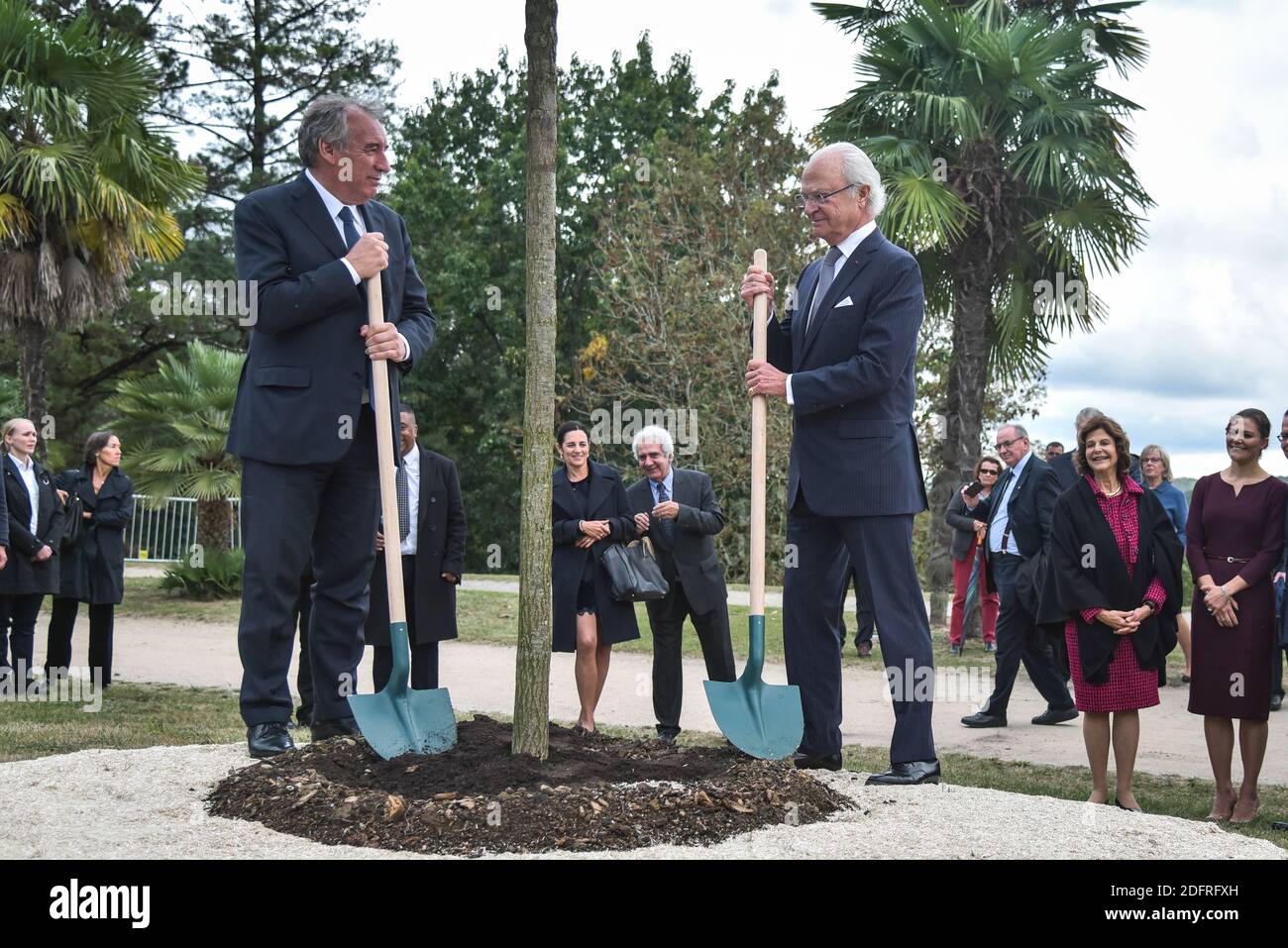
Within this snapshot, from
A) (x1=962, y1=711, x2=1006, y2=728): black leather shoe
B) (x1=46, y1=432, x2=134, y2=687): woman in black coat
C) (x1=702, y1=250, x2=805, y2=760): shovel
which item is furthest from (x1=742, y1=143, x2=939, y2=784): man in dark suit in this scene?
(x1=46, y1=432, x2=134, y2=687): woman in black coat

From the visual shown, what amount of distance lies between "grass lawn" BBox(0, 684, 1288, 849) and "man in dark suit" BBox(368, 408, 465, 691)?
1106mm

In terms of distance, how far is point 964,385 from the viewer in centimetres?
1573

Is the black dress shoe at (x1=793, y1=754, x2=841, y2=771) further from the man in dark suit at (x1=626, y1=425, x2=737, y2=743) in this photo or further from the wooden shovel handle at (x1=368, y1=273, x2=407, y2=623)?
the man in dark suit at (x1=626, y1=425, x2=737, y2=743)

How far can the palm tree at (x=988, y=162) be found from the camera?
15453 mm

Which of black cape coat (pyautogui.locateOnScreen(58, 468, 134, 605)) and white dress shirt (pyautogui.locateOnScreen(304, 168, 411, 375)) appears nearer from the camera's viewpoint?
white dress shirt (pyautogui.locateOnScreen(304, 168, 411, 375))

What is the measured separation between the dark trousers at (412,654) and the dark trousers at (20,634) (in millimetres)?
3467

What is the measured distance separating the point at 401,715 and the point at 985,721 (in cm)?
552

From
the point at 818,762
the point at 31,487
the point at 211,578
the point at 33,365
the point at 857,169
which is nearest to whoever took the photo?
the point at 857,169

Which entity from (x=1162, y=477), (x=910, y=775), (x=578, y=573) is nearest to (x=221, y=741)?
(x=578, y=573)

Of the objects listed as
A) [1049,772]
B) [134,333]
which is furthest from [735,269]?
[1049,772]

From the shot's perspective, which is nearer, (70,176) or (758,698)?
(758,698)

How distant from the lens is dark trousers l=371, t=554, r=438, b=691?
25.4 feet

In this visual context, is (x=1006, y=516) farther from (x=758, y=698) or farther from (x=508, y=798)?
(x=508, y=798)
